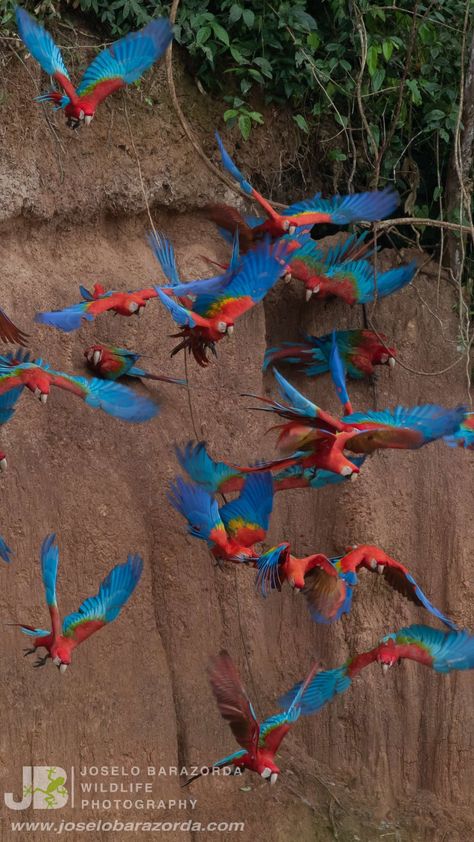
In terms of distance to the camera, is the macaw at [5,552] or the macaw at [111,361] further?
the macaw at [111,361]

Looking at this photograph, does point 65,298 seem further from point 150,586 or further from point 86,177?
point 150,586

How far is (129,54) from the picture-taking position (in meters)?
4.66

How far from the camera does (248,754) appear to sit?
4.57m

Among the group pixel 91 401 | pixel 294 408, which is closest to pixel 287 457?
pixel 294 408

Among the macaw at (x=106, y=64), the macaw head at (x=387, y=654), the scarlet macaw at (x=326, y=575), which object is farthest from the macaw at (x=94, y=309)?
the macaw head at (x=387, y=654)

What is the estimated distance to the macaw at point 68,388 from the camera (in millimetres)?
4371

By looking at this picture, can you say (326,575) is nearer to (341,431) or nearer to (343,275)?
(341,431)

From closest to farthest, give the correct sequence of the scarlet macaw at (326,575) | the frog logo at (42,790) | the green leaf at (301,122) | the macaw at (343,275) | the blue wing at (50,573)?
1. the blue wing at (50,573)
2. the scarlet macaw at (326,575)
3. the frog logo at (42,790)
4. the macaw at (343,275)
5. the green leaf at (301,122)

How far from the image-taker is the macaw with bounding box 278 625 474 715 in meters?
4.95

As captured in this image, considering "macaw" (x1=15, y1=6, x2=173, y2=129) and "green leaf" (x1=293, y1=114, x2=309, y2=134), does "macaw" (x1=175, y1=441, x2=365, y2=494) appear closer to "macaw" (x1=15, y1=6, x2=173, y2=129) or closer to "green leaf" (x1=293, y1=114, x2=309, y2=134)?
"macaw" (x1=15, y1=6, x2=173, y2=129)

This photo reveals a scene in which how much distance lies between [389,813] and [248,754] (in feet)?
4.52

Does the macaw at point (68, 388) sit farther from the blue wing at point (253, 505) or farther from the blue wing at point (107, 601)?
the blue wing at point (107, 601)

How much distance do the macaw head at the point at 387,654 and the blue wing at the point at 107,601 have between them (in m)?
1.12

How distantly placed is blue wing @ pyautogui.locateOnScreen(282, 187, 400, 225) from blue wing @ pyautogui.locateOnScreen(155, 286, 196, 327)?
99cm
